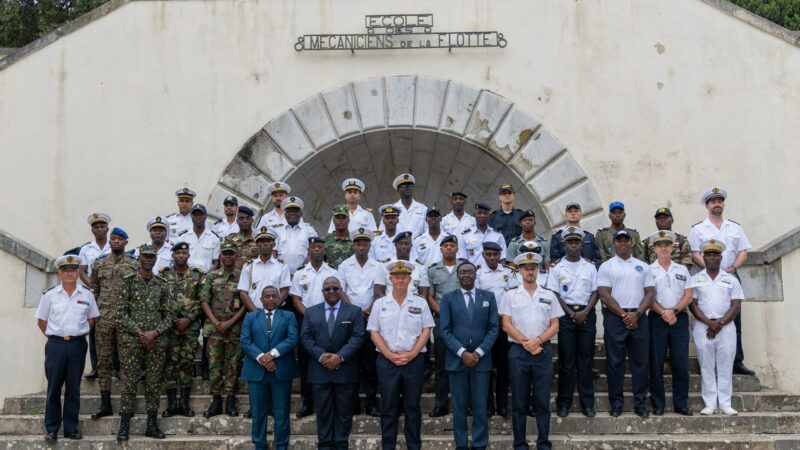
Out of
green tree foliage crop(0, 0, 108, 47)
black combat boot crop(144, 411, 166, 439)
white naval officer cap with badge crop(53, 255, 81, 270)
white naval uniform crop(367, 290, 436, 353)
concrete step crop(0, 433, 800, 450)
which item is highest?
green tree foliage crop(0, 0, 108, 47)

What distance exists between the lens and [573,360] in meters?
7.86

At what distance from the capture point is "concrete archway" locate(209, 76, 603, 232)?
10.8 m

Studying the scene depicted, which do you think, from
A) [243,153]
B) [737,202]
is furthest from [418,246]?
[737,202]

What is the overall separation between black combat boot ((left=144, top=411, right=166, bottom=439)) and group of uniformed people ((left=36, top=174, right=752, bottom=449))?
0.6 inches

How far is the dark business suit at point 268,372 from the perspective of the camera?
745cm

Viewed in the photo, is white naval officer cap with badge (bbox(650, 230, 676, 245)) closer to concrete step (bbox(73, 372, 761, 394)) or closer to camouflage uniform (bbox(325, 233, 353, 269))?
concrete step (bbox(73, 372, 761, 394))

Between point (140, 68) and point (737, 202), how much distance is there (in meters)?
8.75

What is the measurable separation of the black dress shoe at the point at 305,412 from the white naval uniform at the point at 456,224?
2688 mm

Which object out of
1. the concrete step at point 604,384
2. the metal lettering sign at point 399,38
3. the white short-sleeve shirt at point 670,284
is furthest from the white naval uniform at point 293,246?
the white short-sleeve shirt at point 670,284

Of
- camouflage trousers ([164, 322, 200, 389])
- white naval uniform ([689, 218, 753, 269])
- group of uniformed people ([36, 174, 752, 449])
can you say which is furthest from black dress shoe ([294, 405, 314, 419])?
white naval uniform ([689, 218, 753, 269])

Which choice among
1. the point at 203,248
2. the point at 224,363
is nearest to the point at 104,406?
the point at 224,363

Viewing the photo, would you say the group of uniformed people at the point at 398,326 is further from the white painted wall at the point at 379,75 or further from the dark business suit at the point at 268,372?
the white painted wall at the point at 379,75

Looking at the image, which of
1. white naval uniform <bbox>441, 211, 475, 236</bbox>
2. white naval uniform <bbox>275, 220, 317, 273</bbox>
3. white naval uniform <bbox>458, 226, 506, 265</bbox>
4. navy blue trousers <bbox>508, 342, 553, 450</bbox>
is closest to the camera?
navy blue trousers <bbox>508, 342, 553, 450</bbox>

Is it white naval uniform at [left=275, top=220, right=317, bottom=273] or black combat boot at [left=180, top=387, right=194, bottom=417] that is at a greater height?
white naval uniform at [left=275, top=220, right=317, bottom=273]
